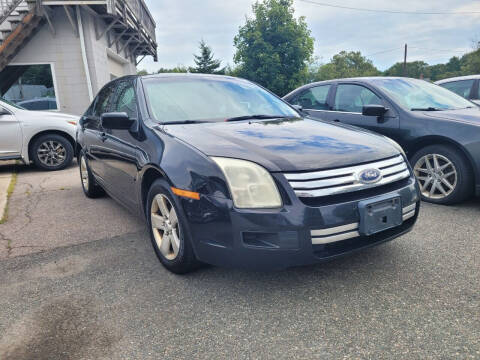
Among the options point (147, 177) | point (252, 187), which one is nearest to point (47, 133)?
point (147, 177)

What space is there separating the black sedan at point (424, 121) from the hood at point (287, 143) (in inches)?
39.7

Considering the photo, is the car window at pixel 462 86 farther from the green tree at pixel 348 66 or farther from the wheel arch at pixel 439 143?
the green tree at pixel 348 66

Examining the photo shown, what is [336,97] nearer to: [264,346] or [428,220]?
[428,220]

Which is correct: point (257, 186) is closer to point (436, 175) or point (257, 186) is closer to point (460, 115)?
point (436, 175)

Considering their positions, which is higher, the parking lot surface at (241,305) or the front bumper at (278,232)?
the front bumper at (278,232)

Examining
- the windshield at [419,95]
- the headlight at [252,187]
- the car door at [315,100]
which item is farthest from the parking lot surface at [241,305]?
the car door at [315,100]

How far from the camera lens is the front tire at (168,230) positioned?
7.56ft

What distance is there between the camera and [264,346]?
1768 millimetres

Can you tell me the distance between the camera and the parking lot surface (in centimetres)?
177

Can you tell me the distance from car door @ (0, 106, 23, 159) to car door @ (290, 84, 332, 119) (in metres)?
4.95

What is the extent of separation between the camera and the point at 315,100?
5469 mm

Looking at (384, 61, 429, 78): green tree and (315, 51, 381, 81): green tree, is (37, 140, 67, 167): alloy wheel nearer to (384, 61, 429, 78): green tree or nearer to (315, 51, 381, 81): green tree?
(315, 51, 381, 81): green tree

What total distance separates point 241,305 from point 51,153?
20.1 ft

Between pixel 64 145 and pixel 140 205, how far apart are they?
499cm
